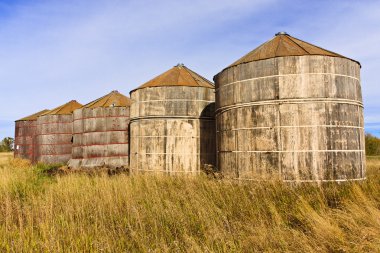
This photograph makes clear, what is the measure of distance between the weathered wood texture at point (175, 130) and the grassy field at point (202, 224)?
5.67 metres

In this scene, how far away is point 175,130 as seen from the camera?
1444 centimetres

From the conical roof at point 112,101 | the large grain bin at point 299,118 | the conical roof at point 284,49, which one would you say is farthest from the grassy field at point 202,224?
the conical roof at point 112,101

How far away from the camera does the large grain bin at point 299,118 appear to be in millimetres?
9508

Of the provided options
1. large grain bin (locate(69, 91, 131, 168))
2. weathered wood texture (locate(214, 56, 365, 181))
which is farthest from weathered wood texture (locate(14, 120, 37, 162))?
weathered wood texture (locate(214, 56, 365, 181))

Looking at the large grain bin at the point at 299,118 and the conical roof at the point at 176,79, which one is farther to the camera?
the conical roof at the point at 176,79

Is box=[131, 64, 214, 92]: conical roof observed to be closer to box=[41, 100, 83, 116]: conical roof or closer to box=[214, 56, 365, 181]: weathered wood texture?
box=[214, 56, 365, 181]: weathered wood texture

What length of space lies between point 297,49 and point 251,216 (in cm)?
726

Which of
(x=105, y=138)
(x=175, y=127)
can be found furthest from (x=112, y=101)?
(x=175, y=127)

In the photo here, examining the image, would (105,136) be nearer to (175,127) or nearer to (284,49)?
(175,127)

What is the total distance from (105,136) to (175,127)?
270 inches

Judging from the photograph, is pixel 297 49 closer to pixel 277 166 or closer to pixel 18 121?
pixel 277 166

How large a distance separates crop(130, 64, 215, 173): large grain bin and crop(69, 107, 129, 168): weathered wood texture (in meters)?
3.95

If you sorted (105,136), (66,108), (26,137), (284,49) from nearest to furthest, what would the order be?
(284,49) → (105,136) → (66,108) → (26,137)

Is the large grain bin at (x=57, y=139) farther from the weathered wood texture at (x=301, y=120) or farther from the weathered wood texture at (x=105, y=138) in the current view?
the weathered wood texture at (x=301, y=120)
